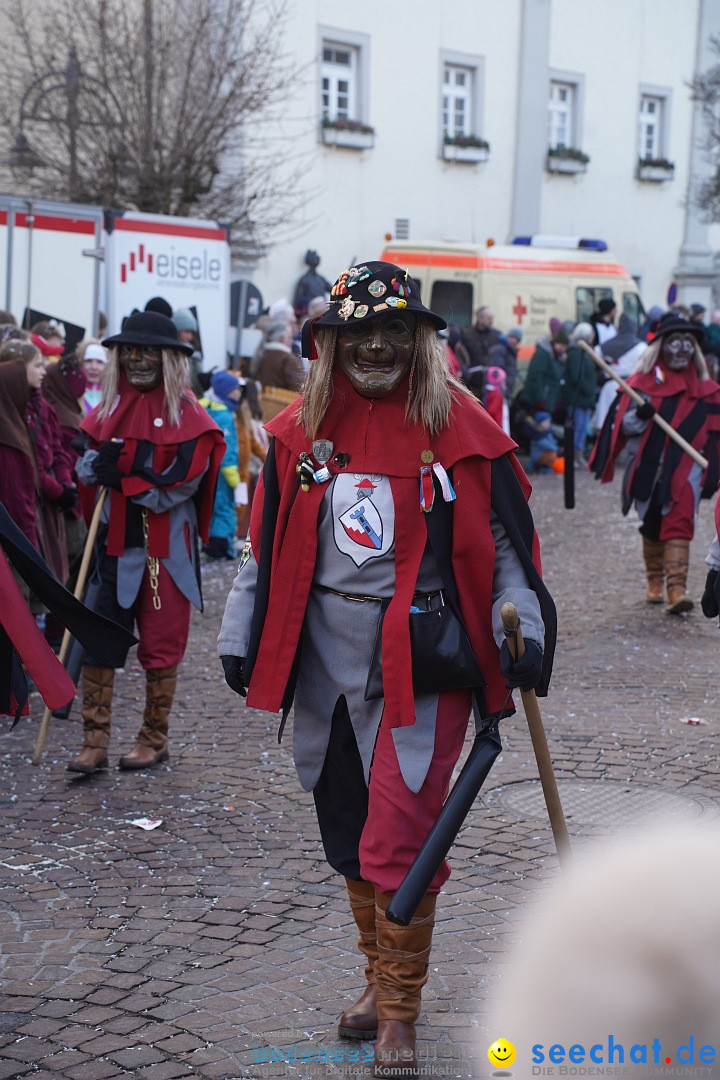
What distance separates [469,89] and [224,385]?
14809 millimetres

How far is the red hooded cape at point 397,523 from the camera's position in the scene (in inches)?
143

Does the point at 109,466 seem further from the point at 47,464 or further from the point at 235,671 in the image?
the point at 235,671

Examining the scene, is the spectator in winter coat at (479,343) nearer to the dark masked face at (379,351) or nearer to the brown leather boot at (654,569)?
the brown leather boot at (654,569)

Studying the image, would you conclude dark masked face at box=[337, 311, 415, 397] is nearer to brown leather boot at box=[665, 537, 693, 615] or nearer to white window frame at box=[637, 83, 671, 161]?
brown leather boot at box=[665, 537, 693, 615]

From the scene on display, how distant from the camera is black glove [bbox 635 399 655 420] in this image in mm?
9859

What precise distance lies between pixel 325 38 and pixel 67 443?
15394 mm

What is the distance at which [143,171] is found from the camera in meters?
17.2

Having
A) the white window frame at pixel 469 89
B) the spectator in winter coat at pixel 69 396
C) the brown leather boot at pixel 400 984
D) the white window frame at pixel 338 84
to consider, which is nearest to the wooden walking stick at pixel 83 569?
the spectator in winter coat at pixel 69 396

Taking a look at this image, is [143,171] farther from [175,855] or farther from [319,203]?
[175,855]

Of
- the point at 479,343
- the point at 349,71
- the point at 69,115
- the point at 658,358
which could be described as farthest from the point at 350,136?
the point at 658,358

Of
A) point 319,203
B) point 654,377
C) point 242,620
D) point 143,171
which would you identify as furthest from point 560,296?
point 242,620

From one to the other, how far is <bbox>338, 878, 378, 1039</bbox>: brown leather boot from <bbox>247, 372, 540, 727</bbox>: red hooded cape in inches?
20.8

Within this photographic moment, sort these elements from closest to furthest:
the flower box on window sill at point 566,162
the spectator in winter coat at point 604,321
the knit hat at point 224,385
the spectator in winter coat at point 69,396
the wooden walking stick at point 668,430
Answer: the spectator in winter coat at point 69,396 < the wooden walking stick at point 668,430 < the knit hat at point 224,385 < the spectator in winter coat at point 604,321 < the flower box on window sill at point 566,162

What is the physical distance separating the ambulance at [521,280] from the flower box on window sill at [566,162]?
226 inches
